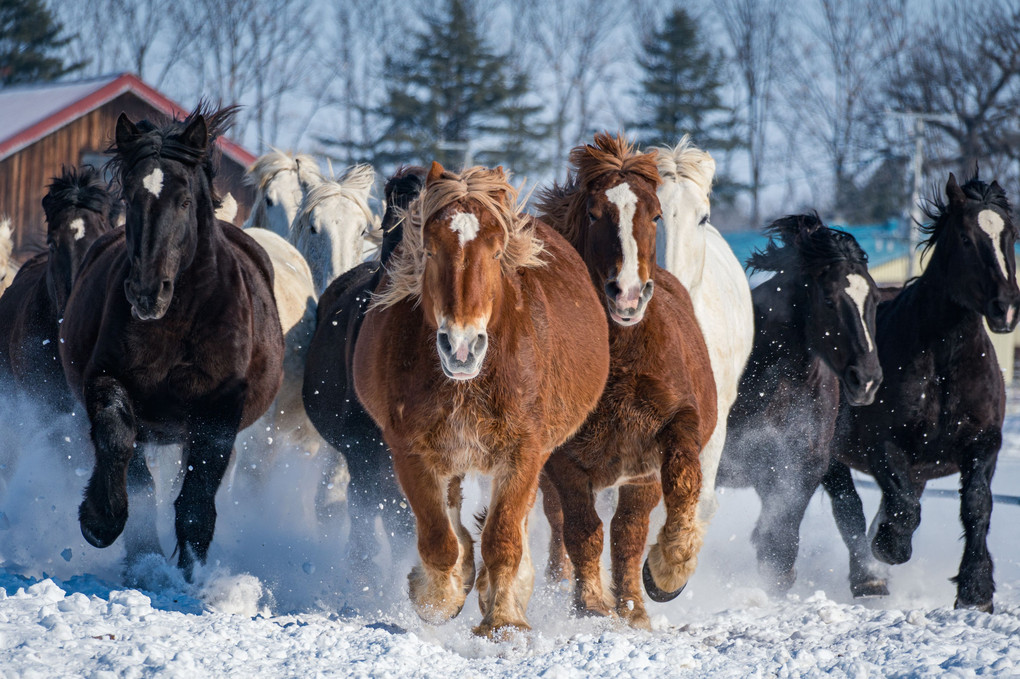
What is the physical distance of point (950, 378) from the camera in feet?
19.6

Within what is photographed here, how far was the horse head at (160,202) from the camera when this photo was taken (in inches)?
178

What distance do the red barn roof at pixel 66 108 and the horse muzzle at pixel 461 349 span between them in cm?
1550

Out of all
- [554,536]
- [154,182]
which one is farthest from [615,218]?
[154,182]

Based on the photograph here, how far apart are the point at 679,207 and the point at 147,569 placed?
120 inches

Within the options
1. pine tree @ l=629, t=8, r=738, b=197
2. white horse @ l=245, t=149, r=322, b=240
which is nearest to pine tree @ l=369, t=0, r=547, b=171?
pine tree @ l=629, t=8, r=738, b=197

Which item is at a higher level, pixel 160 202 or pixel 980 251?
pixel 980 251

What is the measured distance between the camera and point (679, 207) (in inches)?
231

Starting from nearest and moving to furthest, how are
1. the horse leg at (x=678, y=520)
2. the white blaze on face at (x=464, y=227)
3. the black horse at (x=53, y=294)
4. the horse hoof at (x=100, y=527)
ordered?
the white blaze on face at (x=464, y=227)
the horse leg at (x=678, y=520)
the horse hoof at (x=100, y=527)
the black horse at (x=53, y=294)

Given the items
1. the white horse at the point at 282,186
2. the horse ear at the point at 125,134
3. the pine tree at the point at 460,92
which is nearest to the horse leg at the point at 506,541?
the horse ear at the point at 125,134

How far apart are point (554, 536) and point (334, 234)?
292 cm

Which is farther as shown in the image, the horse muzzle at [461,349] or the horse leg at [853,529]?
the horse leg at [853,529]

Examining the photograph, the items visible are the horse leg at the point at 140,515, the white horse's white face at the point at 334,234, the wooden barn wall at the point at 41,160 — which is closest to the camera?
the horse leg at the point at 140,515

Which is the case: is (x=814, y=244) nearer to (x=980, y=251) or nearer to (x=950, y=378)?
(x=980, y=251)

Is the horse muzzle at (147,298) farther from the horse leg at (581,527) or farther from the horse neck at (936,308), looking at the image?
the horse neck at (936,308)
